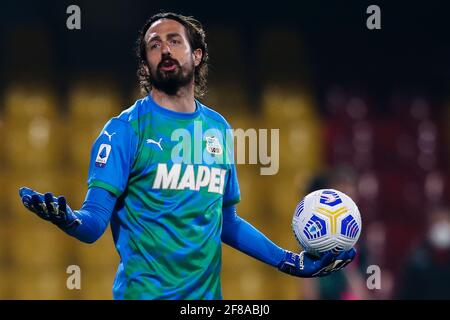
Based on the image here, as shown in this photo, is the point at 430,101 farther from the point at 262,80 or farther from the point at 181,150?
the point at 181,150

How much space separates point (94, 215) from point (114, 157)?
0.21 metres

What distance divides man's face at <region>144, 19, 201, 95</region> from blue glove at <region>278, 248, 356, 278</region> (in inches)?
30.4

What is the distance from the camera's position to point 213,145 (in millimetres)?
3070

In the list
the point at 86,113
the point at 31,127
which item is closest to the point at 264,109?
the point at 86,113

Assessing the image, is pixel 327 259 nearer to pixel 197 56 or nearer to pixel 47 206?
pixel 197 56

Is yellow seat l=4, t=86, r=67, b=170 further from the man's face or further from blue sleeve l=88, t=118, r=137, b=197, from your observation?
blue sleeve l=88, t=118, r=137, b=197

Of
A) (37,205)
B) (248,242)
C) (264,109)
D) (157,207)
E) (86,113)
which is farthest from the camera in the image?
(264,109)

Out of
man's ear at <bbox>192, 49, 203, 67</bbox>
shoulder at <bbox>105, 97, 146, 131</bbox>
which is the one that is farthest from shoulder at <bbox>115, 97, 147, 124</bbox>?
man's ear at <bbox>192, 49, 203, 67</bbox>

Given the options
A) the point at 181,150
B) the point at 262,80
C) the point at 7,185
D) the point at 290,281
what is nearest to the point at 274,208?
the point at 290,281

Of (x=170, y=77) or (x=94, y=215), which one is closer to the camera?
(x=94, y=215)

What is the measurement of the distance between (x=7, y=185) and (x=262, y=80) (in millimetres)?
2666

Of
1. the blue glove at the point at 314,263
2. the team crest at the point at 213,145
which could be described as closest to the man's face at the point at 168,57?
the team crest at the point at 213,145

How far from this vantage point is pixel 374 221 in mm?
8414
